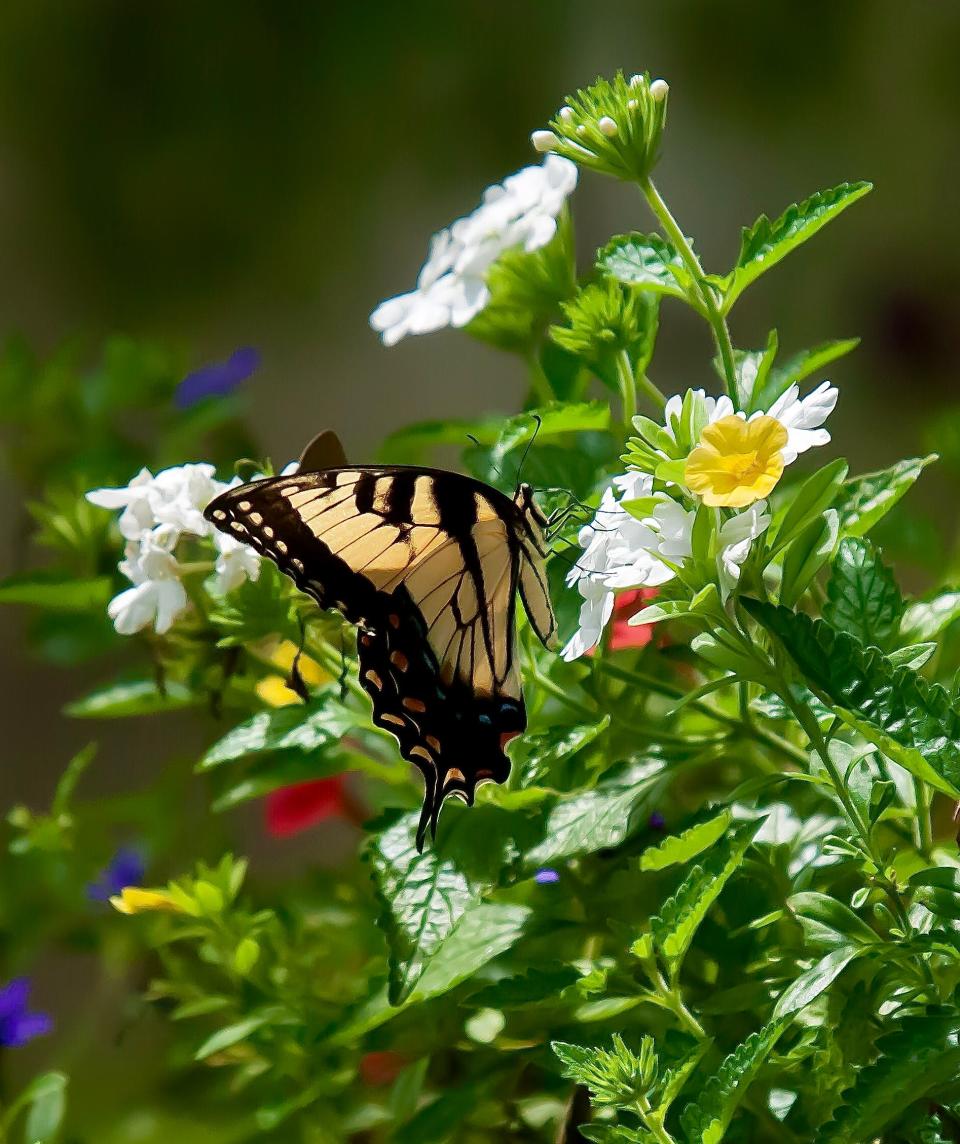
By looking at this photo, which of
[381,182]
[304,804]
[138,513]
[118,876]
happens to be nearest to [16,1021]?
[118,876]

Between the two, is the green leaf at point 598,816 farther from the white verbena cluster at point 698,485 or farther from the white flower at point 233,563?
the white flower at point 233,563

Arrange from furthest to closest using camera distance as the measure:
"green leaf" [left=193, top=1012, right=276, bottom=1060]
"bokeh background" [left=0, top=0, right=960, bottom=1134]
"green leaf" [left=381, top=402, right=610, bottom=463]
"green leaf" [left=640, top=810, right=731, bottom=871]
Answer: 1. "bokeh background" [left=0, top=0, right=960, bottom=1134]
2. "green leaf" [left=193, top=1012, right=276, bottom=1060]
3. "green leaf" [left=381, top=402, right=610, bottom=463]
4. "green leaf" [left=640, top=810, right=731, bottom=871]

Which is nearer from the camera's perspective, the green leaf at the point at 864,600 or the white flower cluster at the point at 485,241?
the green leaf at the point at 864,600

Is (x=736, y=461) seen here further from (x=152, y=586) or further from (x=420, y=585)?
(x=152, y=586)

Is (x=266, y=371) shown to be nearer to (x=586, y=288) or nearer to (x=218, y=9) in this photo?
(x=218, y=9)

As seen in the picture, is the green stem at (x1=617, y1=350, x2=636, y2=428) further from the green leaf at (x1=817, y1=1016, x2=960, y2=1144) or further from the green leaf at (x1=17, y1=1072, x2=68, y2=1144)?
the green leaf at (x1=17, y1=1072, x2=68, y2=1144)

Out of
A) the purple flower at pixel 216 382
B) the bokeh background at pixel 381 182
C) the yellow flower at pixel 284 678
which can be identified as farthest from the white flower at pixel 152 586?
the bokeh background at pixel 381 182

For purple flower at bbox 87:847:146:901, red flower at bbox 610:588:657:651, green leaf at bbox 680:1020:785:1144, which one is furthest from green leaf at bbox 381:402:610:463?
purple flower at bbox 87:847:146:901

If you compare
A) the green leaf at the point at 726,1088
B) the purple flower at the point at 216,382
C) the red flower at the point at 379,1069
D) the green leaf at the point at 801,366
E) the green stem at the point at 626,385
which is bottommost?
the red flower at the point at 379,1069
